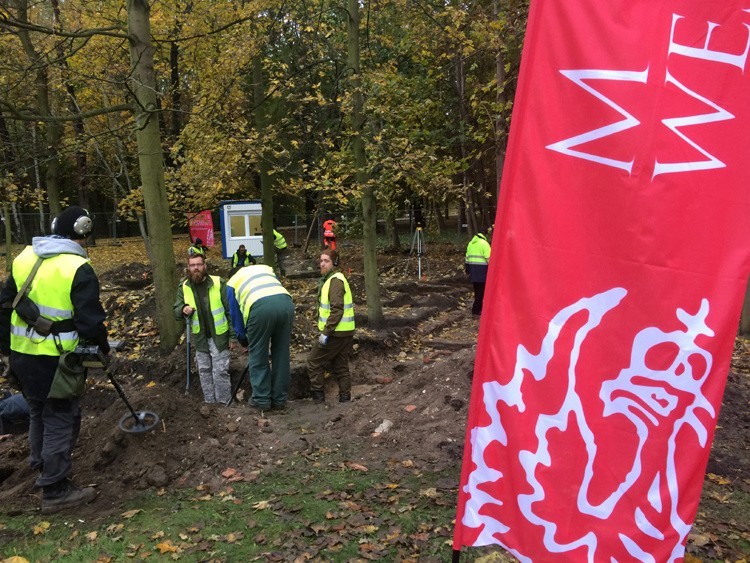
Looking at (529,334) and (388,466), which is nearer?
(529,334)

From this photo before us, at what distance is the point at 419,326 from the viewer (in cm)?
1209

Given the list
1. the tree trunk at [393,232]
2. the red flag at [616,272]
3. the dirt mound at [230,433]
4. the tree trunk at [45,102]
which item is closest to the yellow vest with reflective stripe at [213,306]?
the dirt mound at [230,433]

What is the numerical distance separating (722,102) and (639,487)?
1.49m

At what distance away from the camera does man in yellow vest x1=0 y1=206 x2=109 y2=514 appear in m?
4.39

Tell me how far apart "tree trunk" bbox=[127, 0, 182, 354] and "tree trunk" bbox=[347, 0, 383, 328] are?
3.31 m

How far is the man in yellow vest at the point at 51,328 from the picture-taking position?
4.39 meters

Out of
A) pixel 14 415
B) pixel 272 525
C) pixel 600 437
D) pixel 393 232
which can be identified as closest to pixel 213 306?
pixel 14 415

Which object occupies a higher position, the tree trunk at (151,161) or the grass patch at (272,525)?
the tree trunk at (151,161)

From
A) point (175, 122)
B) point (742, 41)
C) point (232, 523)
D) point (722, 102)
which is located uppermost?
point (175, 122)

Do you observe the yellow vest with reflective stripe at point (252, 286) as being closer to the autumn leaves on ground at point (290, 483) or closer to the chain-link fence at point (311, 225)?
the autumn leaves on ground at point (290, 483)

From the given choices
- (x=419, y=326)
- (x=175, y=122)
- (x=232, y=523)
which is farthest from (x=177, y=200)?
(x=232, y=523)

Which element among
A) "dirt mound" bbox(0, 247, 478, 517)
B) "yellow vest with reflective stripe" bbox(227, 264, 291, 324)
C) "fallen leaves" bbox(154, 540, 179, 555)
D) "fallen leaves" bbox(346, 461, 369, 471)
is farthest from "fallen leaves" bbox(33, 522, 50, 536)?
"yellow vest with reflective stripe" bbox(227, 264, 291, 324)

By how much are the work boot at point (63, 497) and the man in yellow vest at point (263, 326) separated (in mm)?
2373

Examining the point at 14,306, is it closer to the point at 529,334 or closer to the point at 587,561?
the point at 529,334
